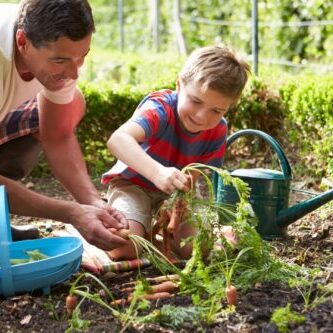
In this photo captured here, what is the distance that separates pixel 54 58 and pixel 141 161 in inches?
21.2

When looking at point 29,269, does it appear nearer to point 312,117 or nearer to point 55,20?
point 55,20

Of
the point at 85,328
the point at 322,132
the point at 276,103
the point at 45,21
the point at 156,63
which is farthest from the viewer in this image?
the point at 156,63

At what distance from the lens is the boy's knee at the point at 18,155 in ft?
11.9

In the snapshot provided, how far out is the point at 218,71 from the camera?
3.33m

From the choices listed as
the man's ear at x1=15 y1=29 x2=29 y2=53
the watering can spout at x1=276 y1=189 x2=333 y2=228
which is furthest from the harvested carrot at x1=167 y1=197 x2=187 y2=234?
the man's ear at x1=15 y1=29 x2=29 y2=53

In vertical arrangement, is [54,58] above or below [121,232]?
above

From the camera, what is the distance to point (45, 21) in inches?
114

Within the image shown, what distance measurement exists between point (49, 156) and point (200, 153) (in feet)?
2.36

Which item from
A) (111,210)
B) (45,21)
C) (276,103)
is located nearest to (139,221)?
(111,210)

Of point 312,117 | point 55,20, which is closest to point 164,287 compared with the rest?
point 55,20

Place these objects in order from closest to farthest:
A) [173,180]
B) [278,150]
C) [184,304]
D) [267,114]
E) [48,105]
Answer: [184,304]
[173,180]
[48,105]
[278,150]
[267,114]

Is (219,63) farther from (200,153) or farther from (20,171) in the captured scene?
(20,171)

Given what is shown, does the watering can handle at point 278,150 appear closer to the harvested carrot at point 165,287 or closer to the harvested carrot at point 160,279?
the harvested carrot at point 160,279

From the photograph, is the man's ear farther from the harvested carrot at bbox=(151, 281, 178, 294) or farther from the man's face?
the harvested carrot at bbox=(151, 281, 178, 294)
